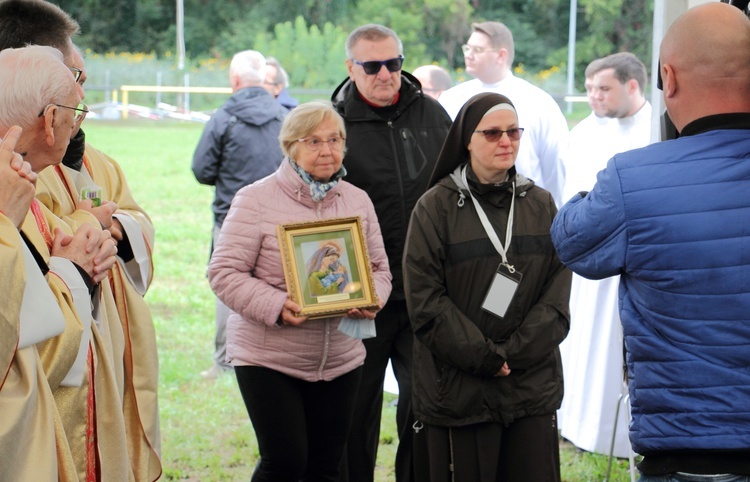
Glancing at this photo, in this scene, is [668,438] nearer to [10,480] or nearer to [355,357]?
[10,480]

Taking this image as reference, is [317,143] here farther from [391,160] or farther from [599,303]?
[599,303]

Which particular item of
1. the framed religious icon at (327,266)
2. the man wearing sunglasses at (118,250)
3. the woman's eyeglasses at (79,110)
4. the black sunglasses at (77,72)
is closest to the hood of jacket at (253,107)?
the framed religious icon at (327,266)

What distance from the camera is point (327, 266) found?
3.99 meters

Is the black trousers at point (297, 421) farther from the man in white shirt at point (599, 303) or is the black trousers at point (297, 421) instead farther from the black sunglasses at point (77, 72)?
the man in white shirt at point (599, 303)

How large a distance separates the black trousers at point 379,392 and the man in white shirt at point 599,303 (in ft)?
5.99

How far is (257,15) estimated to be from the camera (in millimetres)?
23156

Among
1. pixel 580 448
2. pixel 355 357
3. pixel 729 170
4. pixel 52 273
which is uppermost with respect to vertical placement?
pixel 729 170

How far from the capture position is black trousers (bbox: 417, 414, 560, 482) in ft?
12.8

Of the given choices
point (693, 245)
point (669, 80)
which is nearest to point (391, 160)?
point (669, 80)

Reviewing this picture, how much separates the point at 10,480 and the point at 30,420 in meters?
0.15

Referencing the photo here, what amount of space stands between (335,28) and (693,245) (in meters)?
19.7

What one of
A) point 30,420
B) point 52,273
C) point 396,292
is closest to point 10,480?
point 30,420

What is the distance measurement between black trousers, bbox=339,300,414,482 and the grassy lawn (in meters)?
0.83

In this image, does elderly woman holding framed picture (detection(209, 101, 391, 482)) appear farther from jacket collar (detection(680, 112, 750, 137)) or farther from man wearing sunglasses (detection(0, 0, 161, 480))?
jacket collar (detection(680, 112, 750, 137))
